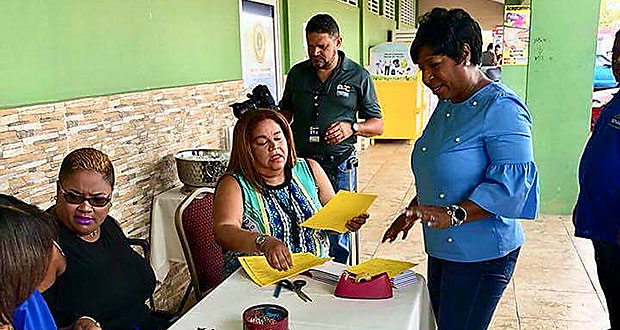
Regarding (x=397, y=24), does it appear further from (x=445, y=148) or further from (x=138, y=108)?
(x=445, y=148)

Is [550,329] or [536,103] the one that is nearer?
[550,329]

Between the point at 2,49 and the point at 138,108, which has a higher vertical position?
the point at 2,49

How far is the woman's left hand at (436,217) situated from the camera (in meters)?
1.63

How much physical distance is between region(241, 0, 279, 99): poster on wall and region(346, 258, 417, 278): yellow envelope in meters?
2.61

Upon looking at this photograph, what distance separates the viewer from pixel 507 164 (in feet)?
5.20

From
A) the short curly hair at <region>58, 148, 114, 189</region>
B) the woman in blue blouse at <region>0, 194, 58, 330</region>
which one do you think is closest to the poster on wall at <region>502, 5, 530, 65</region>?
the short curly hair at <region>58, 148, 114, 189</region>

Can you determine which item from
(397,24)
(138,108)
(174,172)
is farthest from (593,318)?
(397,24)

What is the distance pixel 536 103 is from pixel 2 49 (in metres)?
3.98

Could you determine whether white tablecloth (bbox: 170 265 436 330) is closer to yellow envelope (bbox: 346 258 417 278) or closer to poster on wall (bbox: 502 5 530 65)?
yellow envelope (bbox: 346 258 417 278)

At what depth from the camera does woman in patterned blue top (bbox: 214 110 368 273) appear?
1.97 metres

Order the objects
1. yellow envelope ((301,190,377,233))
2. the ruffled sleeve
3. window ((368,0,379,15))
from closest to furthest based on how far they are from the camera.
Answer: the ruffled sleeve → yellow envelope ((301,190,377,233)) → window ((368,0,379,15))

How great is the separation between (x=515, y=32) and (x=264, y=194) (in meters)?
6.08

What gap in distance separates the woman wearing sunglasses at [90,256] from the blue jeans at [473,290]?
0.99 metres

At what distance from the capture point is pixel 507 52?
7.41 m
